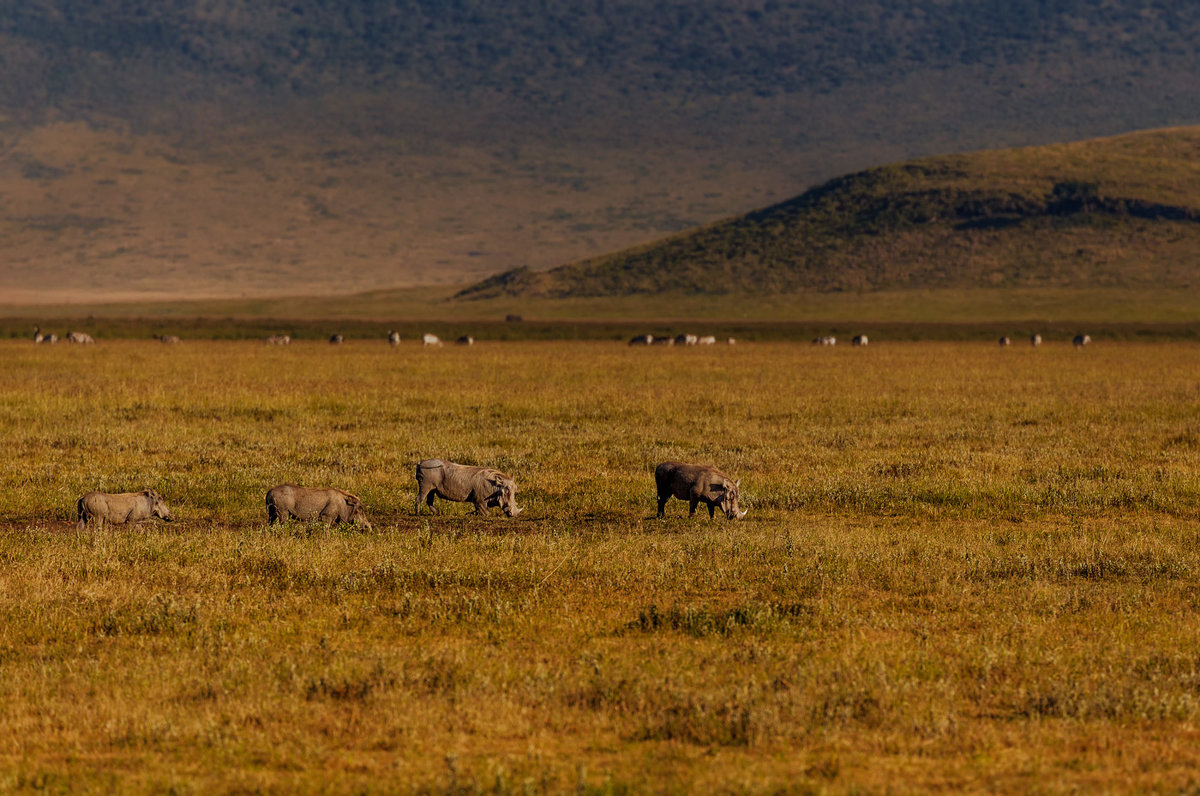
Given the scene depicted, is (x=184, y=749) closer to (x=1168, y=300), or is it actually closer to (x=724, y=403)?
(x=724, y=403)

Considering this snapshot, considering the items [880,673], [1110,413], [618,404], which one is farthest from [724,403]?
[880,673]

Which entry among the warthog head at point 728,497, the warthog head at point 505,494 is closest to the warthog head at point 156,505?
the warthog head at point 505,494

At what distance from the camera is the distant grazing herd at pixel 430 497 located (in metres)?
18.1

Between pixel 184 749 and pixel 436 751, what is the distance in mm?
1782

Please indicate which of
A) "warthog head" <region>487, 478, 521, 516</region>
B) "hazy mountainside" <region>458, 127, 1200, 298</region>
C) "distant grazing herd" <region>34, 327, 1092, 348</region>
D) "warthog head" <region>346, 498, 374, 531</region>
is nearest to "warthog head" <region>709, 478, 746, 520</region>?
"warthog head" <region>487, 478, 521, 516</region>

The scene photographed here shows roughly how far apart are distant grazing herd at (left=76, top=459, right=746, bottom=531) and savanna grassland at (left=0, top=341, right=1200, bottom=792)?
1.06 ft

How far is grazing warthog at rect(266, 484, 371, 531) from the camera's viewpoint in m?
18.1

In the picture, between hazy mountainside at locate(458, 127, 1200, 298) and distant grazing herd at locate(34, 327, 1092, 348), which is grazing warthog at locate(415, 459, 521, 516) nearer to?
distant grazing herd at locate(34, 327, 1092, 348)

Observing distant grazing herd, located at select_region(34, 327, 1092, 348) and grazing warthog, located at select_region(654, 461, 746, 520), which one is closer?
grazing warthog, located at select_region(654, 461, 746, 520)

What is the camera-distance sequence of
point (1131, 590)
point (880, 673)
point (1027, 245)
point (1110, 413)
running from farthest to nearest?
point (1027, 245), point (1110, 413), point (1131, 590), point (880, 673)

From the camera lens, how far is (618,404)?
37.5 m

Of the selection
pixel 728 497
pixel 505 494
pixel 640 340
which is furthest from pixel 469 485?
pixel 640 340

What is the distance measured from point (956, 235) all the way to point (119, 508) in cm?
15283

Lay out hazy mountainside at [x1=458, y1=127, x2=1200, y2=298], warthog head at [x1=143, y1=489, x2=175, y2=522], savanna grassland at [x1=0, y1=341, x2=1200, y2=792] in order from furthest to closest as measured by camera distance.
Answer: hazy mountainside at [x1=458, y1=127, x2=1200, y2=298] → warthog head at [x1=143, y1=489, x2=175, y2=522] → savanna grassland at [x1=0, y1=341, x2=1200, y2=792]
